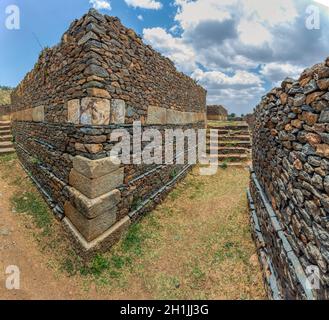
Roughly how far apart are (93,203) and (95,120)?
4.85 ft

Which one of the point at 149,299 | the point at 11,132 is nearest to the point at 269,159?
the point at 149,299

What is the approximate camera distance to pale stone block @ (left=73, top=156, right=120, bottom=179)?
11.3ft

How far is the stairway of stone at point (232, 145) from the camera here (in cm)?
966

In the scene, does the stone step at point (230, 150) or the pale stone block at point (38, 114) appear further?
the stone step at point (230, 150)

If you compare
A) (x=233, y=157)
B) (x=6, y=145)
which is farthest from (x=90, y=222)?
(x=6, y=145)

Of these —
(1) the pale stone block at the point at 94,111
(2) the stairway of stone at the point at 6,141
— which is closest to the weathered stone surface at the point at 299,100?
(1) the pale stone block at the point at 94,111

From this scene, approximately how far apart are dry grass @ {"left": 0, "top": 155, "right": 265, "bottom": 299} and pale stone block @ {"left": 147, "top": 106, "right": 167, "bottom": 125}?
8.19ft

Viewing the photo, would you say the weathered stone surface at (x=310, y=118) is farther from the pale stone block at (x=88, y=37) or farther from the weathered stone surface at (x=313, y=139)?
the pale stone block at (x=88, y=37)

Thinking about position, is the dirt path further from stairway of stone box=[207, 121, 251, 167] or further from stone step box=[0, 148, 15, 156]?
stairway of stone box=[207, 121, 251, 167]

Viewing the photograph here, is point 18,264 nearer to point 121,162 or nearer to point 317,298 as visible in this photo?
point 121,162

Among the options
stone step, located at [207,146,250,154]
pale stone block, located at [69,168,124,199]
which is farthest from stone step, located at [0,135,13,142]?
stone step, located at [207,146,250,154]

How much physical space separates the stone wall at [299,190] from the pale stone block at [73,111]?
3.45 metres

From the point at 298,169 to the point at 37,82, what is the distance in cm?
705

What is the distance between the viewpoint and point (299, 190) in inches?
89.1
